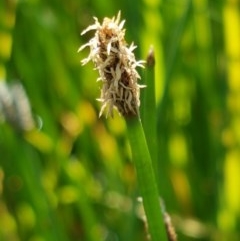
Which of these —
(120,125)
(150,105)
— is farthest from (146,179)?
(120,125)

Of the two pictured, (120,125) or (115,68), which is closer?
(115,68)

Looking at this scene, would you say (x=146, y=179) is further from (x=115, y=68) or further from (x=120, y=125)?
(x=120, y=125)

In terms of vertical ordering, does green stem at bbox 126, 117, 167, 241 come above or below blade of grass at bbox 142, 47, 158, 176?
below

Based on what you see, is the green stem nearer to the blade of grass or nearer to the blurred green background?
the blade of grass

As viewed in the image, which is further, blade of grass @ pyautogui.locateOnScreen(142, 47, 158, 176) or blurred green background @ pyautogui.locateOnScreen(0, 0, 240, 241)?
blurred green background @ pyautogui.locateOnScreen(0, 0, 240, 241)

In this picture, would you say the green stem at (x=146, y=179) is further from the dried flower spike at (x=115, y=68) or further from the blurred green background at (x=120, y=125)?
the blurred green background at (x=120, y=125)

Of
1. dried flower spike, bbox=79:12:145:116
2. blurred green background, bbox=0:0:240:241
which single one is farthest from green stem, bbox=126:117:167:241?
blurred green background, bbox=0:0:240:241

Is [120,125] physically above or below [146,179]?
above
